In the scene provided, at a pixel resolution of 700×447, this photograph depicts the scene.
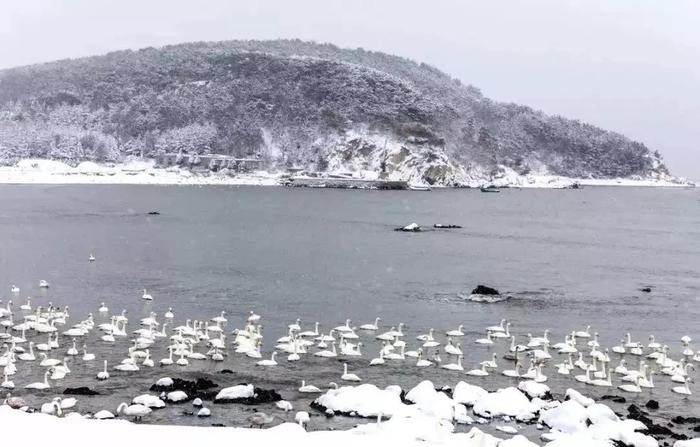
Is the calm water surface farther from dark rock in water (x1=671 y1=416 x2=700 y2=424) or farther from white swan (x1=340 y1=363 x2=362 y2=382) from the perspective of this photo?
dark rock in water (x1=671 y1=416 x2=700 y2=424)

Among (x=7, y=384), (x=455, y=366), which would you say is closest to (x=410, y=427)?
(x=455, y=366)

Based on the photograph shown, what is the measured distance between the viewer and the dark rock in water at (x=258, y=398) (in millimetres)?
27859

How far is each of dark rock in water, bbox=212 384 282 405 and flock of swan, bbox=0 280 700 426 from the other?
112 centimetres

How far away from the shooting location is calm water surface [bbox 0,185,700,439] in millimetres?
33250

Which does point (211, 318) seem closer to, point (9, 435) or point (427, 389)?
point (427, 389)

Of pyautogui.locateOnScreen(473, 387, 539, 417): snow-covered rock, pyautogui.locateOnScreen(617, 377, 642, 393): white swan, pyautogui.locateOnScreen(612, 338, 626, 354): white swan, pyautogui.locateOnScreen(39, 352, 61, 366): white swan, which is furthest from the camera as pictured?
pyautogui.locateOnScreen(612, 338, 626, 354): white swan

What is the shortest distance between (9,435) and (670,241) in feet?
330

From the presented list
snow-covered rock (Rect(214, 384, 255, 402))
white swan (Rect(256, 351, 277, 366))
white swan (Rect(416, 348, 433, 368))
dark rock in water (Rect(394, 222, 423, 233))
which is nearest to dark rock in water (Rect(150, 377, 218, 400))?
snow-covered rock (Rect(214, 384, 255, 402))

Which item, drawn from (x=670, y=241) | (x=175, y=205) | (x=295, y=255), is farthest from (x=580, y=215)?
(x=295, y=255)

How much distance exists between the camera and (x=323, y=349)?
37.0 metres

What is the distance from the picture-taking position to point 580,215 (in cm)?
14800

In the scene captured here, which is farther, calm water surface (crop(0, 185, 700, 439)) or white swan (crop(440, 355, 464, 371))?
white swan (crop(440, 355, 464, 371))

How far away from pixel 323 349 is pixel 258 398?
9.13 m

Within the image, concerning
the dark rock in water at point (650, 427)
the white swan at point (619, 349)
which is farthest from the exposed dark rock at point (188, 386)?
the white swan at point (619, 349)
